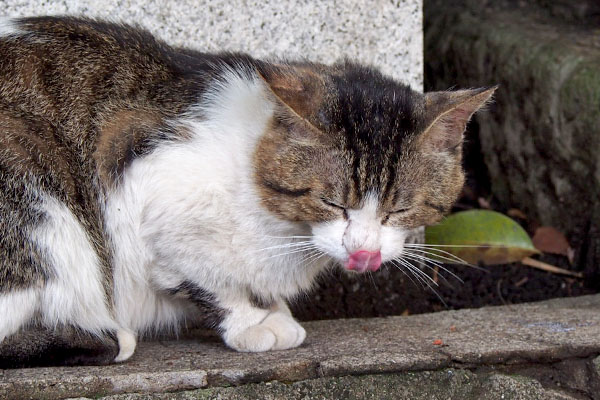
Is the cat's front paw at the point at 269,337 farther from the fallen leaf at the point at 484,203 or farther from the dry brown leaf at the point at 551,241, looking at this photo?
the fallen leaf at the point at 484,203

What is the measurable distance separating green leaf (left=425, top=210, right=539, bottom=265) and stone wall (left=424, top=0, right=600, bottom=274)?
40 cm

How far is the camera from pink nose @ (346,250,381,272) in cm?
260

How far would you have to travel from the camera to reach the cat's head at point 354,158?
263 centimetres

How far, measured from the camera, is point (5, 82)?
2.72 metres

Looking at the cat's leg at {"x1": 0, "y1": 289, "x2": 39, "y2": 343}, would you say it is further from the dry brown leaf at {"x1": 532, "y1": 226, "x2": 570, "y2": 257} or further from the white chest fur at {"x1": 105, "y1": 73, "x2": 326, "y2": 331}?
the dry brown leaf at {"x1": 532, "y1": 226, "x2": 570, "y2": 257}

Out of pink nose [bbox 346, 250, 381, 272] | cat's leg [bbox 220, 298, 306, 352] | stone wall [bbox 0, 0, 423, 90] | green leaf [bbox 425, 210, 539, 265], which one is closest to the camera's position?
pink nose [bbox 346, 250, 381, 272]

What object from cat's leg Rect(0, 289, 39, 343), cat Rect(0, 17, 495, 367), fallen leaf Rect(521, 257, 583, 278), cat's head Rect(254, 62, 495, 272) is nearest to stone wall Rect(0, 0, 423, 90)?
cat Rect(0, 17, 495, 367)

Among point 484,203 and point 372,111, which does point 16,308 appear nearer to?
point 372,111

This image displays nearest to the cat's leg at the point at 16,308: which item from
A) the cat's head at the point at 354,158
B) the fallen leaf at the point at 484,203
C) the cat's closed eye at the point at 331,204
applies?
the cat's head at the point at 354,158

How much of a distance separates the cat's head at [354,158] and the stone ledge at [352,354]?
12.9 inches

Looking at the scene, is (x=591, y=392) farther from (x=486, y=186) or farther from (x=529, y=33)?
(x=529, y=33)

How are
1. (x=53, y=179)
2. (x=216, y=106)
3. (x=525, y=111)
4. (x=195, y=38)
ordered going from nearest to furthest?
(x=53, y=179) < (x=216, y=106) < (x=195, y=38) < (x=525, y=111)

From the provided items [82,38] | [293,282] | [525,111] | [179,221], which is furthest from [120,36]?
[525,111]

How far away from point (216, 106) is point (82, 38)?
0.53 metres
